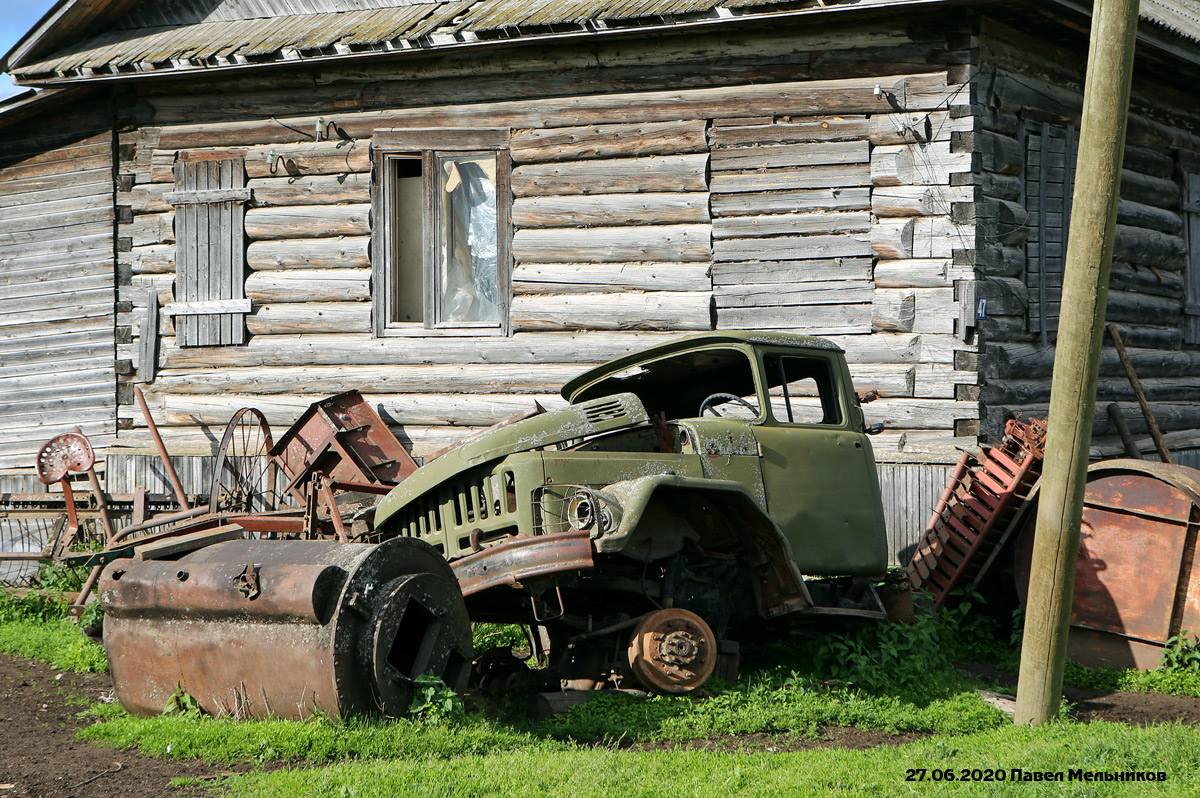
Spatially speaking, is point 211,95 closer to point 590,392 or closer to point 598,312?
point 598,312

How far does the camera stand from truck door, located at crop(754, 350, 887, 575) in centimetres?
622

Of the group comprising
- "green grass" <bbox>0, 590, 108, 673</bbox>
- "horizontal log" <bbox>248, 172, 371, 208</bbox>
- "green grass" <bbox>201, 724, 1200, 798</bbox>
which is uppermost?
"horizontal log" <bbox>248, 172, 371, 208</bbox>

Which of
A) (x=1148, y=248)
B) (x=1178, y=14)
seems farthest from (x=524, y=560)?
(x=1178, y=14)

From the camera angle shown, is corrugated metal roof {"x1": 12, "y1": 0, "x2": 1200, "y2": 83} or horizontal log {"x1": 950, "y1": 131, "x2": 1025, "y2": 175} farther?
corrugated metal roof {"x1": 12, "y1": 0, "x2": 1200, "y2": 83}

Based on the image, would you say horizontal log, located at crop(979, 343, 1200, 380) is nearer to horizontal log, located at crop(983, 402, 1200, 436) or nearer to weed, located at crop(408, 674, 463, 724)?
horizontal log, located at crop(983, 402, 1200, 436)

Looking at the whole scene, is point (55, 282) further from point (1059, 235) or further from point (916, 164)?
point (1059, 235)

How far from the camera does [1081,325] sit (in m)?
5.12

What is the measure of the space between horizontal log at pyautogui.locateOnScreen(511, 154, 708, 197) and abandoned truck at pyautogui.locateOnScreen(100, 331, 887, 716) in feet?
9.46

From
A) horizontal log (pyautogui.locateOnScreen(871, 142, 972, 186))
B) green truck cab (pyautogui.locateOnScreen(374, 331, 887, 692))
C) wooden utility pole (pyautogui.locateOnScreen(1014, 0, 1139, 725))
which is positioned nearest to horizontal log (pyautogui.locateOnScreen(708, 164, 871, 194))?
horizontal log (pyautogui.locateOnScreen(871, 142, 972, 186))

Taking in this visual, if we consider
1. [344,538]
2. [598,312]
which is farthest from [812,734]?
[598,312]

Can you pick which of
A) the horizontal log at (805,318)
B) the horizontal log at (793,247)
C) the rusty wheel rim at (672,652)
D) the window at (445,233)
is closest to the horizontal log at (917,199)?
the horizontal log at (793,247)

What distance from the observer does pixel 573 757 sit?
4.64 metres

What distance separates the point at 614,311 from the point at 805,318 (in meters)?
1.67

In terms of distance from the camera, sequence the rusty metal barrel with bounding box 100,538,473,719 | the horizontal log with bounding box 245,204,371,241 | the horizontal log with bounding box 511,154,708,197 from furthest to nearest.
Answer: the horizontal log with bounding box 245,204,371,241 → the horizontal log with bounding box 511,154,708,197 → the rusty metal barrel with bounding box 100,538,473,719
